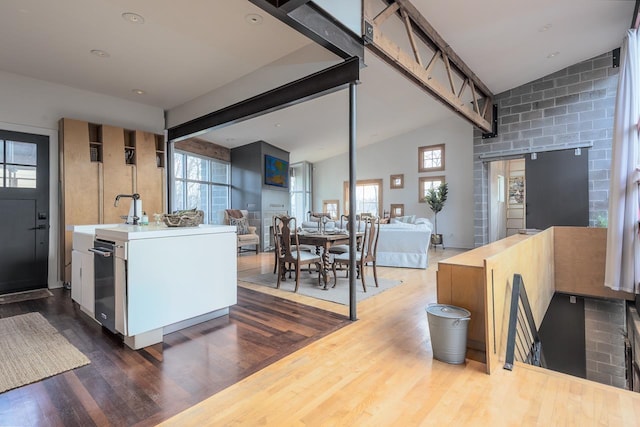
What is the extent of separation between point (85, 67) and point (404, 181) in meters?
8.05

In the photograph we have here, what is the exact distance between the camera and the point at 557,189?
6.41 meters

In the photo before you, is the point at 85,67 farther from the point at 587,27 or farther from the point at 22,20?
the point at 587,27

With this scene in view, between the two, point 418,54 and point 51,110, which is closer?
point 418,54

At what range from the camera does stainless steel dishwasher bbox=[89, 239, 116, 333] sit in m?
2.44

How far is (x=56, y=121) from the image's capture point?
4359 millimetres

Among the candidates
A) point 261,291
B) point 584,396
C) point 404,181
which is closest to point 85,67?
point 261,291

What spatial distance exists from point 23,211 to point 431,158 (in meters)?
8.95

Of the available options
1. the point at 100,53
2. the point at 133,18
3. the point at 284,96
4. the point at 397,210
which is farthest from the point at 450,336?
the point at 397,210

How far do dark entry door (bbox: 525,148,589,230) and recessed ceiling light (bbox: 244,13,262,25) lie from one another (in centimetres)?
633

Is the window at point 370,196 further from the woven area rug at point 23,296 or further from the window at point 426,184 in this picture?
the woven area rug at point 23,296

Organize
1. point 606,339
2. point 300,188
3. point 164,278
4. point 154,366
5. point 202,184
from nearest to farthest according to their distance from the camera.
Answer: point 154,366 < point 164,278 < point 606,339 < point 202,184 < point 300,188

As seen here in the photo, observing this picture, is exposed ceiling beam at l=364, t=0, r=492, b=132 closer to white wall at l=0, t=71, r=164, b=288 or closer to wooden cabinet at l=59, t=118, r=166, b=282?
wooden cabinet at l=59, t=118, r=166, b=282

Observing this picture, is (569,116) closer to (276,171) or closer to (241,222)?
(276,171)

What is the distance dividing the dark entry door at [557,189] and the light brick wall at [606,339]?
2.36 m
